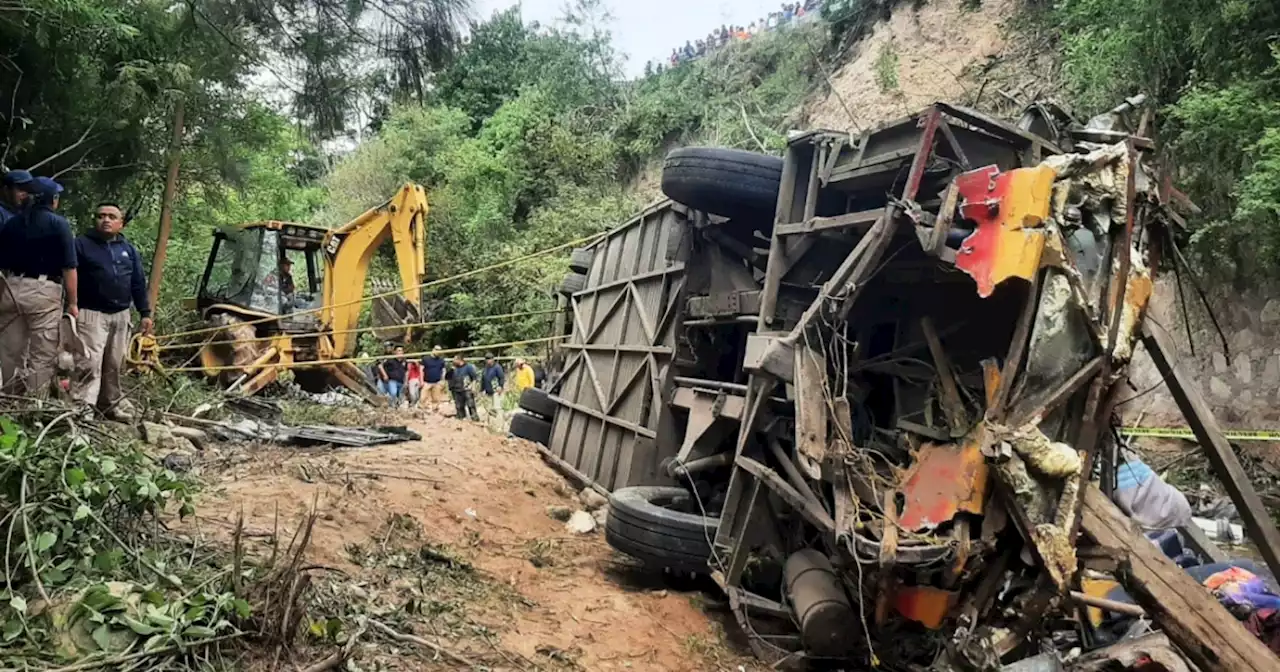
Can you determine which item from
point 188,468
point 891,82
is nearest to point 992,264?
point 188,468

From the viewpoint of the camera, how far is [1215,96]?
27.6 ft

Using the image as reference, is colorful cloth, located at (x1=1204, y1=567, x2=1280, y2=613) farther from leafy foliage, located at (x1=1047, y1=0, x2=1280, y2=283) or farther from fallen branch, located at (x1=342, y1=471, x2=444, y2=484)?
fallen branch, located at (x1=342, y1=471, x2=444, y2=484)

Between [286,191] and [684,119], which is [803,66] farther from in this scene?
[286,191]

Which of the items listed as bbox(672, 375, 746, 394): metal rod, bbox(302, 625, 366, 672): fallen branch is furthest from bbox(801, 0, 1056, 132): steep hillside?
bbox(302, 625, 366, 672): fallen branch

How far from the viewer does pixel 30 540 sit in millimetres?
2852

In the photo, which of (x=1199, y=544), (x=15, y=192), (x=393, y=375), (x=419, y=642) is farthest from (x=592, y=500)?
(x=393, y=375)

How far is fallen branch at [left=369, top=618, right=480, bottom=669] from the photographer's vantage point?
355 centimetres

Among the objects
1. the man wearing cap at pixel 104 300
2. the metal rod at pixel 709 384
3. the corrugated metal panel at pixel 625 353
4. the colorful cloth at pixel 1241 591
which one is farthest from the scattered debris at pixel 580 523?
the colorful cloth at pixel 1241 591

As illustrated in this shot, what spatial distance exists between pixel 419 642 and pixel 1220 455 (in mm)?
3667

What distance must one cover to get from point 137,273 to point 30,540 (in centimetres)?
379

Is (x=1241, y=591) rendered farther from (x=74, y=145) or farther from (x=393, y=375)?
(x=393, y=375)

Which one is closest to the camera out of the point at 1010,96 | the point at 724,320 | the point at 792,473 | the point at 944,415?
the point at 944,415

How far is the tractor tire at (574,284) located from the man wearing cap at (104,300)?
481 cm

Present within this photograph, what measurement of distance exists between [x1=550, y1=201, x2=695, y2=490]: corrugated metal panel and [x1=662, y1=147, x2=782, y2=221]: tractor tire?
572mm
